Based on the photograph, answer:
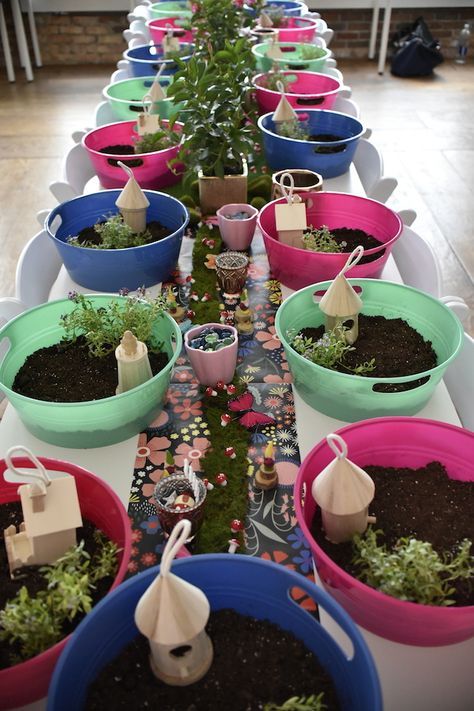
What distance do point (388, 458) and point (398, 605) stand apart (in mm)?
364

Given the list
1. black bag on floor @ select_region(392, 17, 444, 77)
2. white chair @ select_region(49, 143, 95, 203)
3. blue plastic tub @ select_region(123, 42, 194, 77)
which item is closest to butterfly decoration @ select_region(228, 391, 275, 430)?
white chair @ select_region(49, 143, 95, 203)

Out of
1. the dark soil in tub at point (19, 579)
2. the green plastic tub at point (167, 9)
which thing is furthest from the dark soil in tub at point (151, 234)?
the green plastic tub at point (167, 9)

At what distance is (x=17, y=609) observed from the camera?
86 cm

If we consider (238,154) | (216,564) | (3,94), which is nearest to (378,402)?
(216,564)

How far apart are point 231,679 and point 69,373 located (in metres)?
0.75

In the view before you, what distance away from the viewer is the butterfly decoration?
1341 mm

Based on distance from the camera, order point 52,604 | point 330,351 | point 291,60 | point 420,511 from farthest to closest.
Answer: point 291,60 < point 330,351 < point 420,511 < point 52,604

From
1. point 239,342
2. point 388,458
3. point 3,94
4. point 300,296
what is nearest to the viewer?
point 388,458

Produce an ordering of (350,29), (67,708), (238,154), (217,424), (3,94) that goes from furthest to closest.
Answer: (350,29)
(3,94)
(238,154)
(217,424)
(67,708)

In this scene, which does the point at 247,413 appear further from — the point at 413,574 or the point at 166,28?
the point at 166,28

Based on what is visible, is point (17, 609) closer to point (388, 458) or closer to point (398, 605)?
point (398, 605)

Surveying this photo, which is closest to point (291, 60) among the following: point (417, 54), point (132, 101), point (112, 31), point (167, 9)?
point (132, 101)

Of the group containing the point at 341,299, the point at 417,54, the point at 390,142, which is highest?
the point at 341,299

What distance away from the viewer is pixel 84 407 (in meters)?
1.19
